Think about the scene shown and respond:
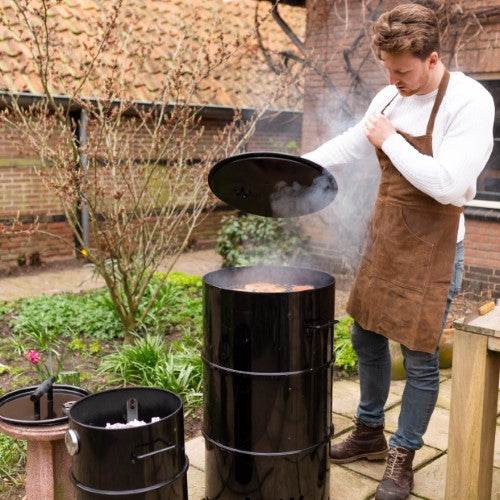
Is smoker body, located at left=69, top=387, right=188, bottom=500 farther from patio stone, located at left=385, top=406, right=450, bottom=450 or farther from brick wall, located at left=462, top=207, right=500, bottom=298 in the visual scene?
brick wall, located at left=462, top=207, right=500, bottom=298

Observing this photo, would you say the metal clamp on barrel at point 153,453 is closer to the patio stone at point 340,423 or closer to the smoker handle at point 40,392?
the smoker handle at point 40,392

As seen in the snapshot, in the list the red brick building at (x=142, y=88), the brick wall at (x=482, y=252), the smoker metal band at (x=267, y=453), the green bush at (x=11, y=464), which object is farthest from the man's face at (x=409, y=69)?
the brick wall at (x=482, y=252)

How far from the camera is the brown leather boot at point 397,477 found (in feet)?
9.98

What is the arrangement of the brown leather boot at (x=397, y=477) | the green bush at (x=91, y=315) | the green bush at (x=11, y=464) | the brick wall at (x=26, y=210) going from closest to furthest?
the brown leather boot at (x=397, y=477) < the green bush at (x=11, y=464) < the green bush at (x=91, y=315) < the brick wall at (x=26, y=210)

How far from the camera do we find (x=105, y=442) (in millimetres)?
2340

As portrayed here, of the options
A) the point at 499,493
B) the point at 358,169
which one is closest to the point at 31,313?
the point at 358,169

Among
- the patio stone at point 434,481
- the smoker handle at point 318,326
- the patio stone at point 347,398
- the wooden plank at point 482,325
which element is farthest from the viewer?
the patio stone at point 347,398

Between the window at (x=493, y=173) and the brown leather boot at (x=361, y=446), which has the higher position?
the window at (x=493, y=173)

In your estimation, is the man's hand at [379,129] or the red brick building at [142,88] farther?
the red brick building at [142,88]

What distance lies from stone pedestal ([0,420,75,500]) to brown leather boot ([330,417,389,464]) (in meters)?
1.33

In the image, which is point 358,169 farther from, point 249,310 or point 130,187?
point 249,310

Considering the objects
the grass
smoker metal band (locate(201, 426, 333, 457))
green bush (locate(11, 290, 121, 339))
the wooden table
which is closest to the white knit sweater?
the wooden table

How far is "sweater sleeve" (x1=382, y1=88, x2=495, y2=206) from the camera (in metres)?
2.58

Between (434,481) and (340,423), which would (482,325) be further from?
(340,423)
